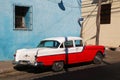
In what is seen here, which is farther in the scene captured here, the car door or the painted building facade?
the painted building facade

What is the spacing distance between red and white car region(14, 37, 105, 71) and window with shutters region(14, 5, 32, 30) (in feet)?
11.6

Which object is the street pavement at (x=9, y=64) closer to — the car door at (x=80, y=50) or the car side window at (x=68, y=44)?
the car door at (x=80, y=50)

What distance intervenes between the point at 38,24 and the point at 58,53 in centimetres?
497

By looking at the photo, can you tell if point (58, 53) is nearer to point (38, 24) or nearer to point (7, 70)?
point (7, 70)

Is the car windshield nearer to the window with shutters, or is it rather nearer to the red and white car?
the red and white car

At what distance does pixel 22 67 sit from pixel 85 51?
3.23m

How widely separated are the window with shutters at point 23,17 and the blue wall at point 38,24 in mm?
236

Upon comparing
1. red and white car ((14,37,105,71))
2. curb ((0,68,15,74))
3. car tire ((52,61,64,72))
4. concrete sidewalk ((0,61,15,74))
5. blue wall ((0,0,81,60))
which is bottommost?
curb ((0,68,15,74))

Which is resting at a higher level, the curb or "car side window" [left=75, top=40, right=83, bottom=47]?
"car side window" [left=75, top=40, right=83, bottom=47]

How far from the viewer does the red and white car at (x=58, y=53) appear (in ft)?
43.4

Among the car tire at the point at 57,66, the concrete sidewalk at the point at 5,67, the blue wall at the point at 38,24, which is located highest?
the blue wall at the point at 38,24

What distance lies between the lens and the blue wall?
16.8 meters

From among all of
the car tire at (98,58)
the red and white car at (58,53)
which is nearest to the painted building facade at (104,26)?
the car tire at (98,58)

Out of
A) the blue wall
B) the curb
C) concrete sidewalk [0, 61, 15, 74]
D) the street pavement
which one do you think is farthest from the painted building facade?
the curb
